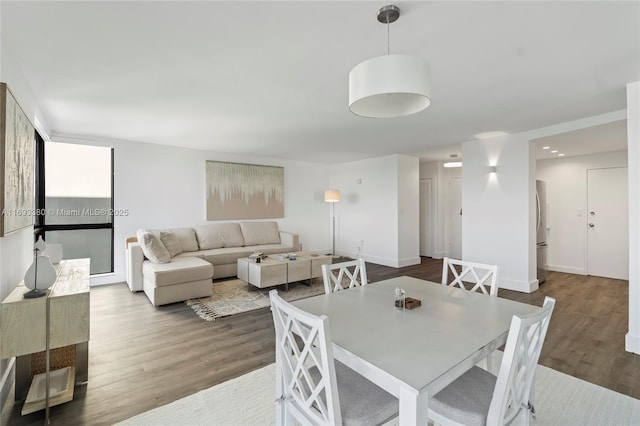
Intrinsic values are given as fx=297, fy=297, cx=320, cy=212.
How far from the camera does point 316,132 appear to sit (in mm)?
4523

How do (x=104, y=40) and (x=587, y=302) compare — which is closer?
(x=104, y=40)

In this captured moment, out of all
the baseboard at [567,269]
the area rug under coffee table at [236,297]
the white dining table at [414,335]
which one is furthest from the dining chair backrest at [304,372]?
the baseboard at [567,269]

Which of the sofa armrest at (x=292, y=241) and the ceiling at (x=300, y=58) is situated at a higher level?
the ceiling at (x=300, y=58)

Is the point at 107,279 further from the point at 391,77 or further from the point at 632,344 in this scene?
the point at 632,344

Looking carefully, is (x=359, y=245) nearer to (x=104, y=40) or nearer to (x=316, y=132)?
(x=316, y=132)

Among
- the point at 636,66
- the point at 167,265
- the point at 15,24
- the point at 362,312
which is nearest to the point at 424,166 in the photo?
the point at 636,66

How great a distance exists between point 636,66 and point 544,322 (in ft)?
8.28

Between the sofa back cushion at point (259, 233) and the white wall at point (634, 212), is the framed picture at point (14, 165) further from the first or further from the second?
the white wall at point (634, 212)

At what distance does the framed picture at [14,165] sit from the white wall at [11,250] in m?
0.14

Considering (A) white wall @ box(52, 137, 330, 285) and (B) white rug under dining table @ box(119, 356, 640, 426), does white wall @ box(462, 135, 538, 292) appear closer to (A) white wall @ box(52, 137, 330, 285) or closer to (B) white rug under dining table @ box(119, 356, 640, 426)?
(B) white rug under dining table @ box(119, 356, 640, 426)

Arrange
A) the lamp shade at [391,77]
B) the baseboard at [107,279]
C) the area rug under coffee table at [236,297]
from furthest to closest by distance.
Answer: the baseboard at [107,279] → the area rug under coffee table at [236,297] → the lamp shade at [391,77]

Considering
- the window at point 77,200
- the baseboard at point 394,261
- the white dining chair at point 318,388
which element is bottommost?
the baseboard at point 394,261

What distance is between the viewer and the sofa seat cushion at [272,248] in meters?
5.62

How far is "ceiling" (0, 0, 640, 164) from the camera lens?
1728 mm
